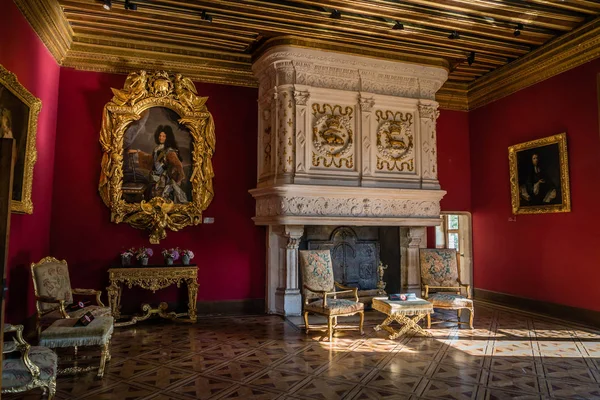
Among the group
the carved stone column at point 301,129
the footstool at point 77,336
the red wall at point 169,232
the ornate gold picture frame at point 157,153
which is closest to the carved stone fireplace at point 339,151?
the carved stone column at point 301,129

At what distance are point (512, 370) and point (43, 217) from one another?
6.20 metres

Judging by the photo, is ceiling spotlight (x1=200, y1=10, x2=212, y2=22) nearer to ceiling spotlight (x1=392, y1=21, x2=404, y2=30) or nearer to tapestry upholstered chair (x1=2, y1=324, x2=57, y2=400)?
ceiling spotlight (x1=392, y1=21, x2=404, y2=30)

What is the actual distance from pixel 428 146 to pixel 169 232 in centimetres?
455

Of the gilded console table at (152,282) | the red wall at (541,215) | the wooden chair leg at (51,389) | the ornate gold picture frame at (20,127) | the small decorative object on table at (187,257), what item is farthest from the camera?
the small decorative object on table at (187,257)

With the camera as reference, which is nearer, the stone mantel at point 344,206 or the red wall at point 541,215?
the red wall at point 541,215

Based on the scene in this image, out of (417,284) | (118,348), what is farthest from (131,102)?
(417,284)

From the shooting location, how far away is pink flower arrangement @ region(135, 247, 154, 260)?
632cm

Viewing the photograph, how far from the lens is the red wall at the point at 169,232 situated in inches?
253

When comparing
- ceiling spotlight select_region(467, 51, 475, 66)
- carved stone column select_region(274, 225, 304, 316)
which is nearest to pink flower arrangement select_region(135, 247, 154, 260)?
carved stone column select_region(274, 225, 304, 316)

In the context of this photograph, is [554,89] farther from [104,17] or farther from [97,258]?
[97,258]

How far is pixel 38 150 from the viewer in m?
5.63

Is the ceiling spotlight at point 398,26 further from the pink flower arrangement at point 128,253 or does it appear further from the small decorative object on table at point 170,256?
the pink flower arrangement at point 128,253

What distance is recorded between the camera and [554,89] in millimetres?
6766

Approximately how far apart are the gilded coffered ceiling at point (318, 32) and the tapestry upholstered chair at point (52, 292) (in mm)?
2981
